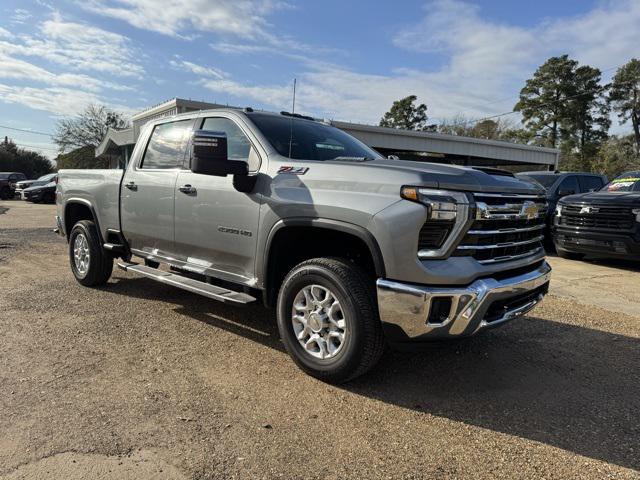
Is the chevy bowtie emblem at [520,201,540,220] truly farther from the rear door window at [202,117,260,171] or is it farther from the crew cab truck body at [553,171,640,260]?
the crew cab truck body at [553,171,640,260]

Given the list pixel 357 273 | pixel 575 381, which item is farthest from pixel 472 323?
pixel 575 381

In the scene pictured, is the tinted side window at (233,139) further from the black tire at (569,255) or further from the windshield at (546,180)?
the windshield at (546,180)

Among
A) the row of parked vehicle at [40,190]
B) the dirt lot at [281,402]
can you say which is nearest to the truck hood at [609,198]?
the dirt lot at [281,402]

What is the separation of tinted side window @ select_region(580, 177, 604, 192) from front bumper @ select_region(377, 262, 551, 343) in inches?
406

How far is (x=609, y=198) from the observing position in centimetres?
888

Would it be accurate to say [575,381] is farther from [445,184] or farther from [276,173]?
[276,173]

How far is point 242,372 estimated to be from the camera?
148 inches

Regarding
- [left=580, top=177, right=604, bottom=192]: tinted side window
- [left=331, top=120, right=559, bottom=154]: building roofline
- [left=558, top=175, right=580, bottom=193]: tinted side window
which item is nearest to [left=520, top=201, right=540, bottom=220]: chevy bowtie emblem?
[left=558, top=175, right=580, bottom=193]: tinted side window

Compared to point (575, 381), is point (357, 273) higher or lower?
higher

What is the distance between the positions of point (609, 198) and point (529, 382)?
21.5 ft

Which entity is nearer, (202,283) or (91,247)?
(202,283)

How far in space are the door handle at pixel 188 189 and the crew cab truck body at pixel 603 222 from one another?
24.6 ft

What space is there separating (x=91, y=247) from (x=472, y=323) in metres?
4.69

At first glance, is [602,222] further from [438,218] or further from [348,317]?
[348,317]
